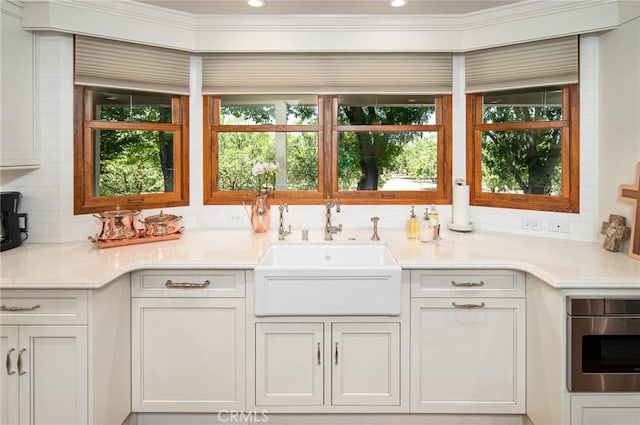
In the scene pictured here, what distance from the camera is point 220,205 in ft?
10.8

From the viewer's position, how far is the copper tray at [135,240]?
259cm

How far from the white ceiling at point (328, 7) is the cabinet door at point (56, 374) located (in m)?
2.06

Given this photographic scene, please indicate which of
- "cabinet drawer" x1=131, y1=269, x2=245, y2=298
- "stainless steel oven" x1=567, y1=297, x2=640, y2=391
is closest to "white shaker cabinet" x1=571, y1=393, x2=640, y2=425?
"stainless steel oven" x1=567, y1=297, x2=640, y2=391

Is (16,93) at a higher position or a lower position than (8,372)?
higher

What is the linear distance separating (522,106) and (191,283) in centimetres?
245

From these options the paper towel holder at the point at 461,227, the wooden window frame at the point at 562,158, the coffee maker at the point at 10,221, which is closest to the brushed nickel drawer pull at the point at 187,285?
the coffee maker at the point at 10,221

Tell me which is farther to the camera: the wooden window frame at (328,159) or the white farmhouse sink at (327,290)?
the wooden window frame at (328,159)

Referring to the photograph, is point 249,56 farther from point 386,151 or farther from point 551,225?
point 551,225

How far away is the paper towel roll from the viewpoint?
122 inches

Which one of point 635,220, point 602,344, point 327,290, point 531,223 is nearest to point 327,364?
point 327,290

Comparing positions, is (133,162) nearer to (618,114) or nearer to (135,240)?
(135,240)

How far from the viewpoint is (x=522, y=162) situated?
3.10 meters

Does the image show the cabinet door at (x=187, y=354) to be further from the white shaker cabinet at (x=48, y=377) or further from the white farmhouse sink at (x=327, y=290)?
the white shaker cabinet at (x=48, y=377)

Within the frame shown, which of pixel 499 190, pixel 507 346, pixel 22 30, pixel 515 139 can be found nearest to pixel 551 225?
pixel 499 190
